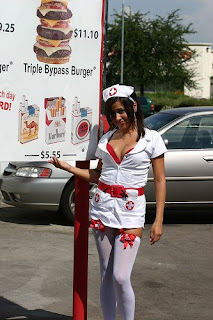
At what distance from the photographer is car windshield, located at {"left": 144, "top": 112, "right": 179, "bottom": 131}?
34.5 ft

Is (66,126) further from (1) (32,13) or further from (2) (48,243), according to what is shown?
(2) (48,243)

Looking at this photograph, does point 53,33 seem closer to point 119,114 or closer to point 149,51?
point 119,114

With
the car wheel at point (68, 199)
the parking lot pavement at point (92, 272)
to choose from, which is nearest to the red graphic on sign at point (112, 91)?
the parking lot pavement at point (92, 272)

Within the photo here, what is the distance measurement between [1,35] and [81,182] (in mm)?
1089

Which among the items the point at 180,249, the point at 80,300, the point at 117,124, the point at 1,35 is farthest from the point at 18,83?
the point at 180,249

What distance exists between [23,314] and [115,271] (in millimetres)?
1533

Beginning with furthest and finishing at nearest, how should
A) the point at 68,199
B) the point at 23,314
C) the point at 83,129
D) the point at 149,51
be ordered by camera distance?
1. the point at 149,51
2. the point at 68,199
3. the point at 23,314
4. the point at 83,129

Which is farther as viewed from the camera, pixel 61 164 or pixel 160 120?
pixel 160 120

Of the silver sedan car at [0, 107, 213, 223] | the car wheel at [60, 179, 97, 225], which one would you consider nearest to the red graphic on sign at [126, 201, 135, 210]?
the silver sedan car at [0, 107, 213, 223]

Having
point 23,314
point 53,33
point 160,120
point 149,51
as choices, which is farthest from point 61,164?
point 149,51

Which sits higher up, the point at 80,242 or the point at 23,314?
the point at 80,242

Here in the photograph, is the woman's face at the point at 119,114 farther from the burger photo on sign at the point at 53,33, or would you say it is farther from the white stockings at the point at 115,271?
the white stockings at the point at 115,271

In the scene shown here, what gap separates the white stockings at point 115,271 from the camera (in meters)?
4.66

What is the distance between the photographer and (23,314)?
5941 mm
